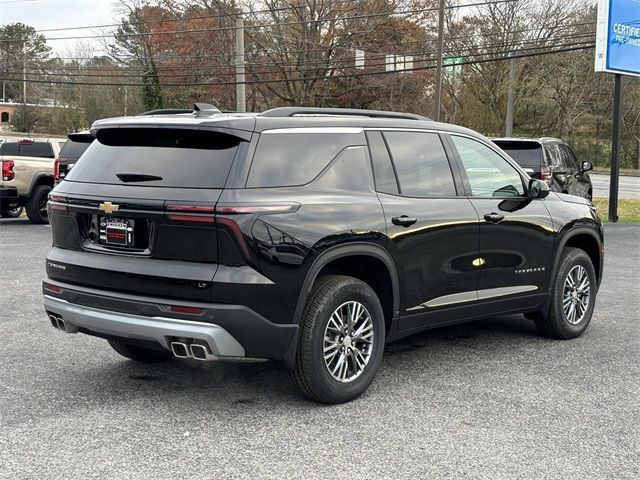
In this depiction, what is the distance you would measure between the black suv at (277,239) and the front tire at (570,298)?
0.87 m

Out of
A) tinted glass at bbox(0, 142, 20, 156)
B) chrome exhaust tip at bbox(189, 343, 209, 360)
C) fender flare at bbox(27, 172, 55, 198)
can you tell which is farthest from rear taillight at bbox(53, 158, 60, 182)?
chrome exhaust tip at bbox(189, 343, 209, 360)

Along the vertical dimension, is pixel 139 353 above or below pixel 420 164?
below

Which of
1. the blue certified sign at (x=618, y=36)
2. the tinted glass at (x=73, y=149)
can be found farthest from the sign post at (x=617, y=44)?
the tinted glass at (x=73, y=149)

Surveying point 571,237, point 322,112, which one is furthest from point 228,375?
point 571,237

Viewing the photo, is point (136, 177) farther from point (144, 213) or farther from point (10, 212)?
point (10, 212)

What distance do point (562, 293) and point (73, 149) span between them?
11365 mm

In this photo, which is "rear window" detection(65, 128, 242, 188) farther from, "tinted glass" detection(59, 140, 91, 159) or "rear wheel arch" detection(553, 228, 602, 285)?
"tinted glass" detection(59, 140, 91, 159)

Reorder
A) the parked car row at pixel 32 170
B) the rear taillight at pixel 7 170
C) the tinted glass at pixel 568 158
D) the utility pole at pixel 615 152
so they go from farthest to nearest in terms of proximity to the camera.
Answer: the utility pole at pixel 615 152 < the rear taillight at pixel 7 170 < the parked car row at pixel 32 170 < the tinted glass at pixel 568 158

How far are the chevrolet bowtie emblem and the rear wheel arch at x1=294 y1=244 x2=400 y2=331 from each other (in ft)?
3.95

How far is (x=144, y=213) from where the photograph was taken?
4.39 metres

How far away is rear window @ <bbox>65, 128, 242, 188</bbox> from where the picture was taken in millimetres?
4406

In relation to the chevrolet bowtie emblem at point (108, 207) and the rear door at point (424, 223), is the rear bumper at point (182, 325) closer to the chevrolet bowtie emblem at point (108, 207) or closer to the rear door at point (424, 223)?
the chevrolet bowtie emblem at point (108, 207)

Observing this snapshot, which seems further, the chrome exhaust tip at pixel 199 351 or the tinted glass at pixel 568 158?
the tinted glass at pixel 568 158

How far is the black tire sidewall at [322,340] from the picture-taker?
453 cm
